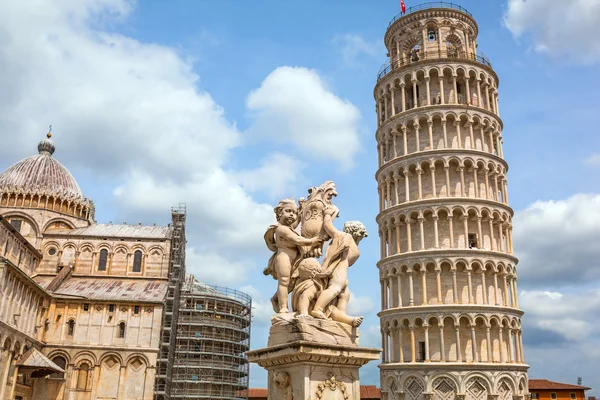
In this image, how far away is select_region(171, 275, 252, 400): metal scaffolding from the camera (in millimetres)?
55781

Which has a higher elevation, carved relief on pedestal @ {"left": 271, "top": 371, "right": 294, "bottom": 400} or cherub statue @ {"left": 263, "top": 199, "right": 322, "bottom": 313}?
cherub statue @ {"left": 263, "top": 199, "right": 322, "bottom": 313}

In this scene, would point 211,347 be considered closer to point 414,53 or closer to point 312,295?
point 414,53

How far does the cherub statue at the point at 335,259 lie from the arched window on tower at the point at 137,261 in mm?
53944

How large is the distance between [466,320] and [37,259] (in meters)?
42.7

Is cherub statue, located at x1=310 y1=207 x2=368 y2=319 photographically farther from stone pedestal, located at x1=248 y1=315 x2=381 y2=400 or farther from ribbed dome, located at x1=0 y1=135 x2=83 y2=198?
ribbed dome, located at x1=0 y1=135 x2=83 y2=198

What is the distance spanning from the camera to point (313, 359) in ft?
20.4

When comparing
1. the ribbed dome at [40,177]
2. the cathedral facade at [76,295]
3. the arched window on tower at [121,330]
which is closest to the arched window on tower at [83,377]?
the cathedral facade at [76,295]

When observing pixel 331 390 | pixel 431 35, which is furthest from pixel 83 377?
pixel 331 390

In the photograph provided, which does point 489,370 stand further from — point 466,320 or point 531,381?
point 531,381

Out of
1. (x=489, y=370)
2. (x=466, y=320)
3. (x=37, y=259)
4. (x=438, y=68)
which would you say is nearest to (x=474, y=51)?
(x=438, y=68)

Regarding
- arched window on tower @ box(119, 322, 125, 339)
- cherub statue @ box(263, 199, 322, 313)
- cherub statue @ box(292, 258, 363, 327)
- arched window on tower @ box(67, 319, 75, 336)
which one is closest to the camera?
cherub statue @ box(292, 258, 363, 327)

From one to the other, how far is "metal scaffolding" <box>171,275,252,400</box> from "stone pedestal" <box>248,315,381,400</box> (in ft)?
170

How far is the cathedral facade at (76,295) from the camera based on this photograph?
4616cm

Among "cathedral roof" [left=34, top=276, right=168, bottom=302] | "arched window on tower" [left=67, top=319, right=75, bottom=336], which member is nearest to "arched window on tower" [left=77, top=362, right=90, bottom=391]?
"arched window on tower" [left=67, top=319, right=75, bottom=336]
